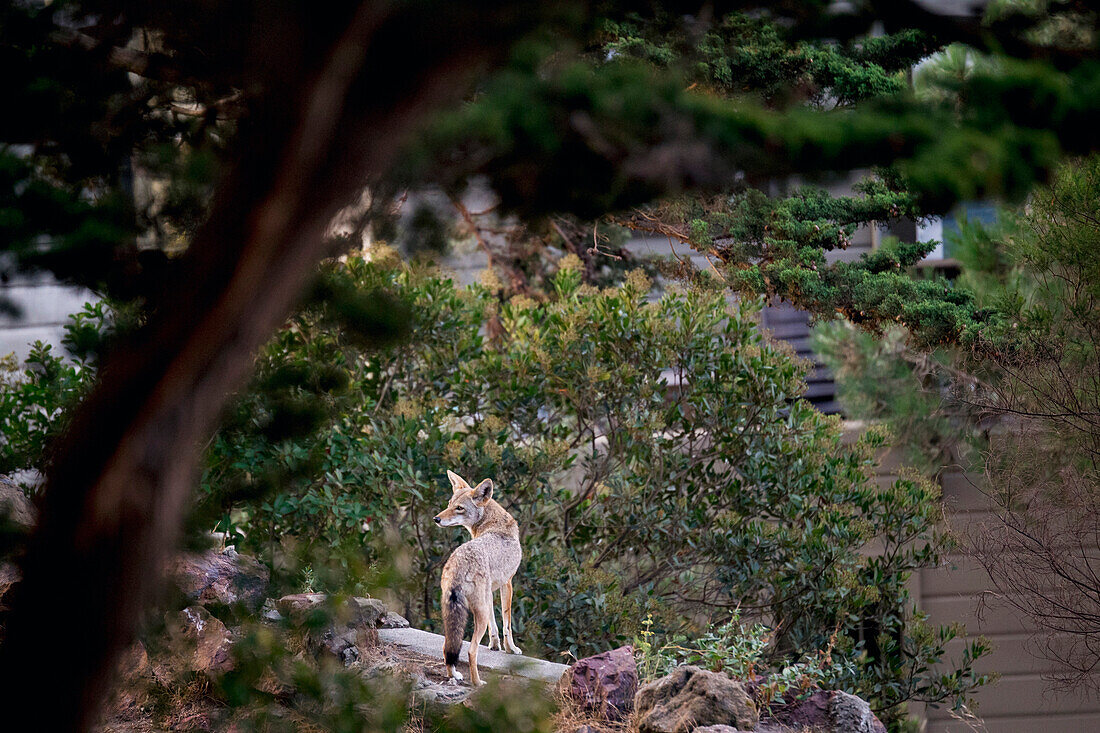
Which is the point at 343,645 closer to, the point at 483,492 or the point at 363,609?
the point at 363,609

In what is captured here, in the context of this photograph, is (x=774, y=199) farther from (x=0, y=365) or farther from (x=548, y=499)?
(x=0, y=365)

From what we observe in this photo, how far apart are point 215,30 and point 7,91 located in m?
0.74

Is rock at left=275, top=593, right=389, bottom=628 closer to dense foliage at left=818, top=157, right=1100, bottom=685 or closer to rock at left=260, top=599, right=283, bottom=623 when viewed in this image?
rock at left=260, top=599, right=283, bottom=623

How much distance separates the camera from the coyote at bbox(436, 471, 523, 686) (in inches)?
167

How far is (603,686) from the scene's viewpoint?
169 inches

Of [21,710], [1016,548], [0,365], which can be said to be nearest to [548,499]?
[1016,548]

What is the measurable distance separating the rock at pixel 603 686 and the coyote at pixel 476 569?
0.45 meters

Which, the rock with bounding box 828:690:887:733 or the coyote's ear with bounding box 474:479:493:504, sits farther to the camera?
the coyote's ear with bounding box 474:479:493:504

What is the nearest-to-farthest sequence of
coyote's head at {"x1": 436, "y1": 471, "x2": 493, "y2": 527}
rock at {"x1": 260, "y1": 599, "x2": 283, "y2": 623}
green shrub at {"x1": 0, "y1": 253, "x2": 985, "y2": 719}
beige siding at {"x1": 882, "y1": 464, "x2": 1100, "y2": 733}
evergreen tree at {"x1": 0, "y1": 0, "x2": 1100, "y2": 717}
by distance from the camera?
1. evergreen tree at {"x1": 0, "y1": 0, "x2": 1100, "y2": 717}
2. rock at {"x1": 260, "y1": 599, "x2": 283, "y2": 623}
3. coyote's head at {"x1": 436, "y1": 471, "x2": 493, "y2": 527}
4. green shrub at {"x1": 0, "y1": 253, "x2": 985, "y2": 719}
5. beige siding at {"x1": 882, "y1": 464, "x2": 1100, "y2": 733}

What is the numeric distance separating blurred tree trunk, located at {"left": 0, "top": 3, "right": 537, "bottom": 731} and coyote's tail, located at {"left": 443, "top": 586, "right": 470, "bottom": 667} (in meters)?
3.11

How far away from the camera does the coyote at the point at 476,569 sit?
4.25 metres

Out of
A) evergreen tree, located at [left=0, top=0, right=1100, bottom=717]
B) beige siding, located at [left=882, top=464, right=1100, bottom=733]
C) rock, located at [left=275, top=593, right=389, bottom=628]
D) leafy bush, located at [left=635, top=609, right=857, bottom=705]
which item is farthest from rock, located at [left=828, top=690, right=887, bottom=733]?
evergreen tree, located at [left=0, top=0, right=1100, bottom=717]

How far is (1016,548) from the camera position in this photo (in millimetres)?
5293

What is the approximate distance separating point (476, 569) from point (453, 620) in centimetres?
26
